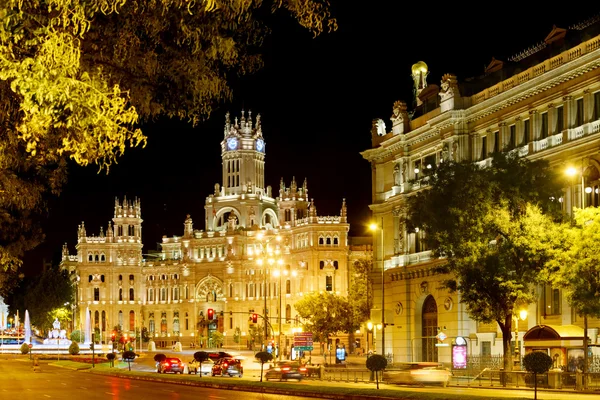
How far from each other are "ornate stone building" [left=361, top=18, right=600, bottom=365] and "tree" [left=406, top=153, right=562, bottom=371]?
87.0 inches

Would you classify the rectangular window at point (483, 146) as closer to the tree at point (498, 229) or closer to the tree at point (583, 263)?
the tree at point (498, 229)

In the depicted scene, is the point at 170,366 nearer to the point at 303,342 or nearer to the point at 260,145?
the point at 303,342

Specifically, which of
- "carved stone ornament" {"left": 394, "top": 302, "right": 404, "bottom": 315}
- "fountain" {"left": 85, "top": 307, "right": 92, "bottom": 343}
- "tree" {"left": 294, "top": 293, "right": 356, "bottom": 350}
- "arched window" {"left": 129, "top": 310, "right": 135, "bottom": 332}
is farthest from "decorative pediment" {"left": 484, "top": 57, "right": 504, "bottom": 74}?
"arched window" {"left": 129, "top": 310, "right": 135, "bottom": 332}

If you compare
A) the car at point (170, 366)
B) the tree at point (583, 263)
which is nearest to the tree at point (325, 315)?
the car at point (170, 366)

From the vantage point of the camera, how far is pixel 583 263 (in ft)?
132

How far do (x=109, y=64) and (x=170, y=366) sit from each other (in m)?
59.5

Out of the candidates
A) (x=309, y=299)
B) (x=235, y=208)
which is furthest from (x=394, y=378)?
(x=235, y=208)

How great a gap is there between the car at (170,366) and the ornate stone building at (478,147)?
1509cm

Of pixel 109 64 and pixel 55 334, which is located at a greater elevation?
pixel 109 64

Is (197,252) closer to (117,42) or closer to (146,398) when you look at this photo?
(146,398)

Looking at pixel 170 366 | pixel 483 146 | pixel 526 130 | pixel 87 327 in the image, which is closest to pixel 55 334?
pixel 87 327

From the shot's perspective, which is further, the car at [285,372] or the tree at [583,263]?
the car at [285,372]

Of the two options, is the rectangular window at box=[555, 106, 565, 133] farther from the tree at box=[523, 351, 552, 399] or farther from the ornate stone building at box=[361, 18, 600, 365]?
the tree at box=[523, 351, 552, 399]

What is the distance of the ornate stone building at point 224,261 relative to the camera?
13938 centimetres
